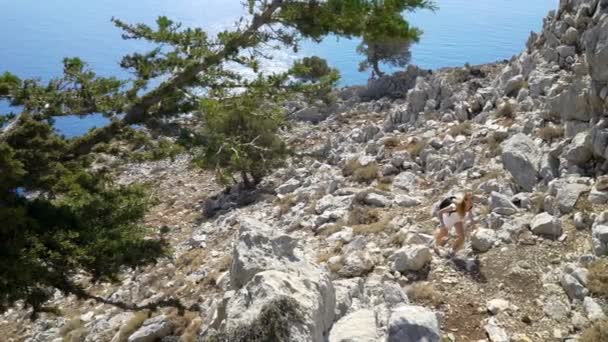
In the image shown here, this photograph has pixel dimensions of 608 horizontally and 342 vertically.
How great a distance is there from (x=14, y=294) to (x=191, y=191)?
21.0 meters

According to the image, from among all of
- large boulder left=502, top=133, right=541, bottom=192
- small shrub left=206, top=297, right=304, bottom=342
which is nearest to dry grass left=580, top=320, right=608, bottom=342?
small shrub left=206, top=297, right=304, bottom=342

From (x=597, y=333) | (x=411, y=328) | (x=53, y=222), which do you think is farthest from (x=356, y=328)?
(x=53, y=222)

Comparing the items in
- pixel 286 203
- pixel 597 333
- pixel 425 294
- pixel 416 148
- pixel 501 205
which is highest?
pixel 416 148

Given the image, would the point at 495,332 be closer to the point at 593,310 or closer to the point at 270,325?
the point at 593,310

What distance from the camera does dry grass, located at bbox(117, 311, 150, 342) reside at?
1048 cm

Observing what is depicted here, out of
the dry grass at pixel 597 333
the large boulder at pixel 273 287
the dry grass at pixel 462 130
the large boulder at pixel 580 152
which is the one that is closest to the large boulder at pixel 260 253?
the large boulder at pixel 273 287

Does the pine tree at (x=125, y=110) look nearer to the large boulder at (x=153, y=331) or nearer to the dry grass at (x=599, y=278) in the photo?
the large boulder at (x=153, y=331)

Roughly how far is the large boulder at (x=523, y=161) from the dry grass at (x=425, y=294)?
16.5 feet

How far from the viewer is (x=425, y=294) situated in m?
8.11

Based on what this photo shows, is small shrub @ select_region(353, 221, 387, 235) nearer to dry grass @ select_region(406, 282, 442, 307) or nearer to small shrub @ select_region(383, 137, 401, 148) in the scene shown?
dry grass @ select_region(406, 282, 442, 307)

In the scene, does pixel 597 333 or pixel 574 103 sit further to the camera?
pixel 574 103

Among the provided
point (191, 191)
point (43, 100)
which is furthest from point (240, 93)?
point (191, 191)

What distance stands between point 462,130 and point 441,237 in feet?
29.2

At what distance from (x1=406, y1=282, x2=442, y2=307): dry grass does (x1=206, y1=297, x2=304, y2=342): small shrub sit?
3.77 m
